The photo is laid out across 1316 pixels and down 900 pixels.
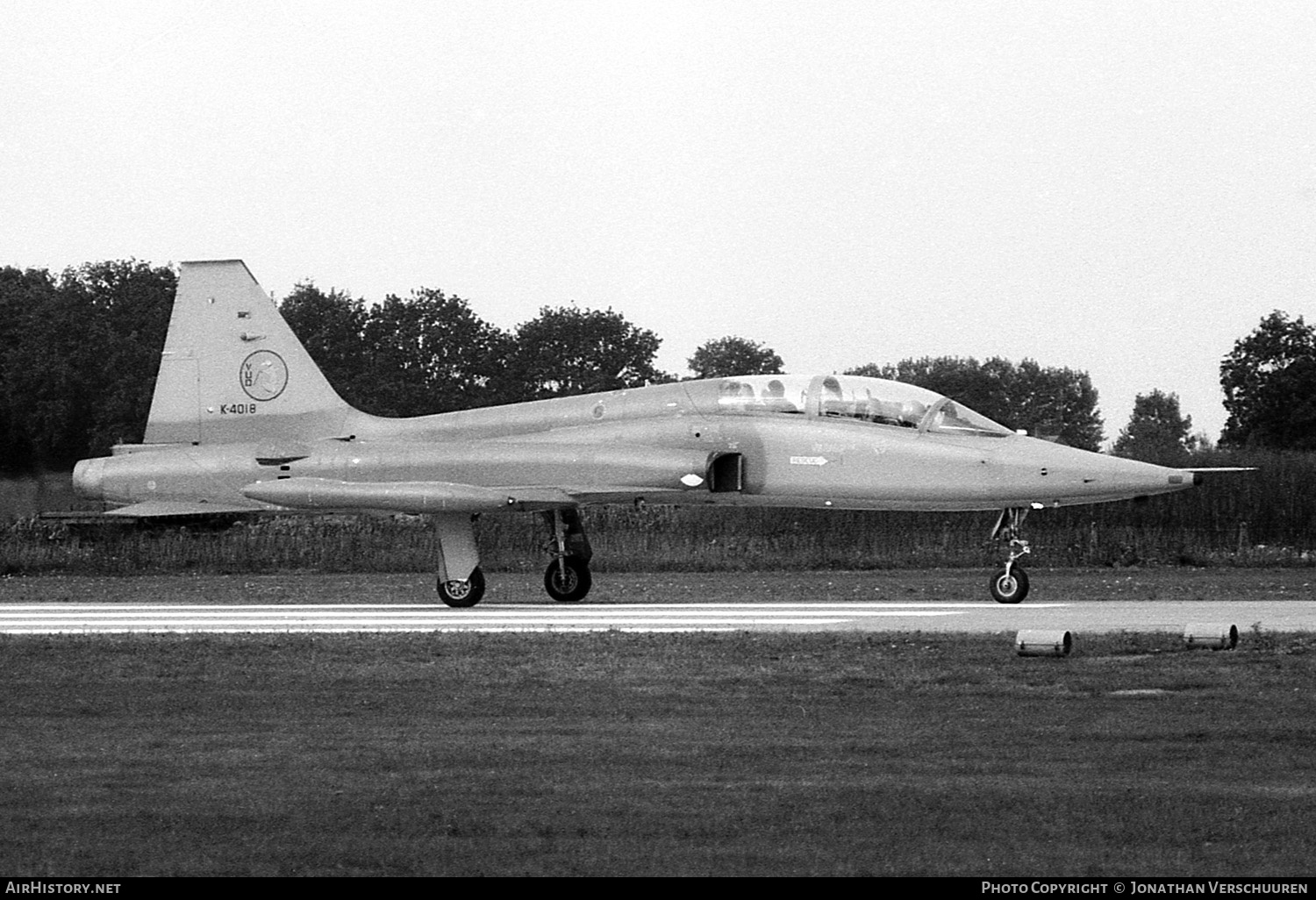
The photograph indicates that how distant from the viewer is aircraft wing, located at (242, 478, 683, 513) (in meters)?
18.0

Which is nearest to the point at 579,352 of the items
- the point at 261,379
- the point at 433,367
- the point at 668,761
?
the point at 433,367

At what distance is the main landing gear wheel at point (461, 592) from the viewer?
18156 mm

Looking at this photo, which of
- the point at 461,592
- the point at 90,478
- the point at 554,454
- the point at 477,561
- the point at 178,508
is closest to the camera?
the point at 461,592

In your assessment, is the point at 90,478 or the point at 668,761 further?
the point at 90,478

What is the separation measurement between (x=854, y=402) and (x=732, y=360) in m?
37.2

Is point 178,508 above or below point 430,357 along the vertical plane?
below

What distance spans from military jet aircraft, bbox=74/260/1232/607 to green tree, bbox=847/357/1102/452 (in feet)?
83.8

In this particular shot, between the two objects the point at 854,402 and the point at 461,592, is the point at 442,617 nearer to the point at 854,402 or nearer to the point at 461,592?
the point at 461,592

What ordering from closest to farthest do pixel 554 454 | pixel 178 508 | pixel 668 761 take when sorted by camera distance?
pixel 668 761 → pixel 554 454 → pixel 178 508

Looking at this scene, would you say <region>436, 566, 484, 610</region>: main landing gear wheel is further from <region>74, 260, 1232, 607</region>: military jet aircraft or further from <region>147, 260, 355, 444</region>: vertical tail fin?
<region>147, 260, 355, 444</region>: vertical tail fin

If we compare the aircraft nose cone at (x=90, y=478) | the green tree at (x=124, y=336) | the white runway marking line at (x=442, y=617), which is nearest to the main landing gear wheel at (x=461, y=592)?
the white runway marking line at (x=442, y=617)

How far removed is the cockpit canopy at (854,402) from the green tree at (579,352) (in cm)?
2770

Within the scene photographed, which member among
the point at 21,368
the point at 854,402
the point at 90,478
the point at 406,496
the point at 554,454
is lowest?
the point at 406,496

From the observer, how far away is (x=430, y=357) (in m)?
48.3
